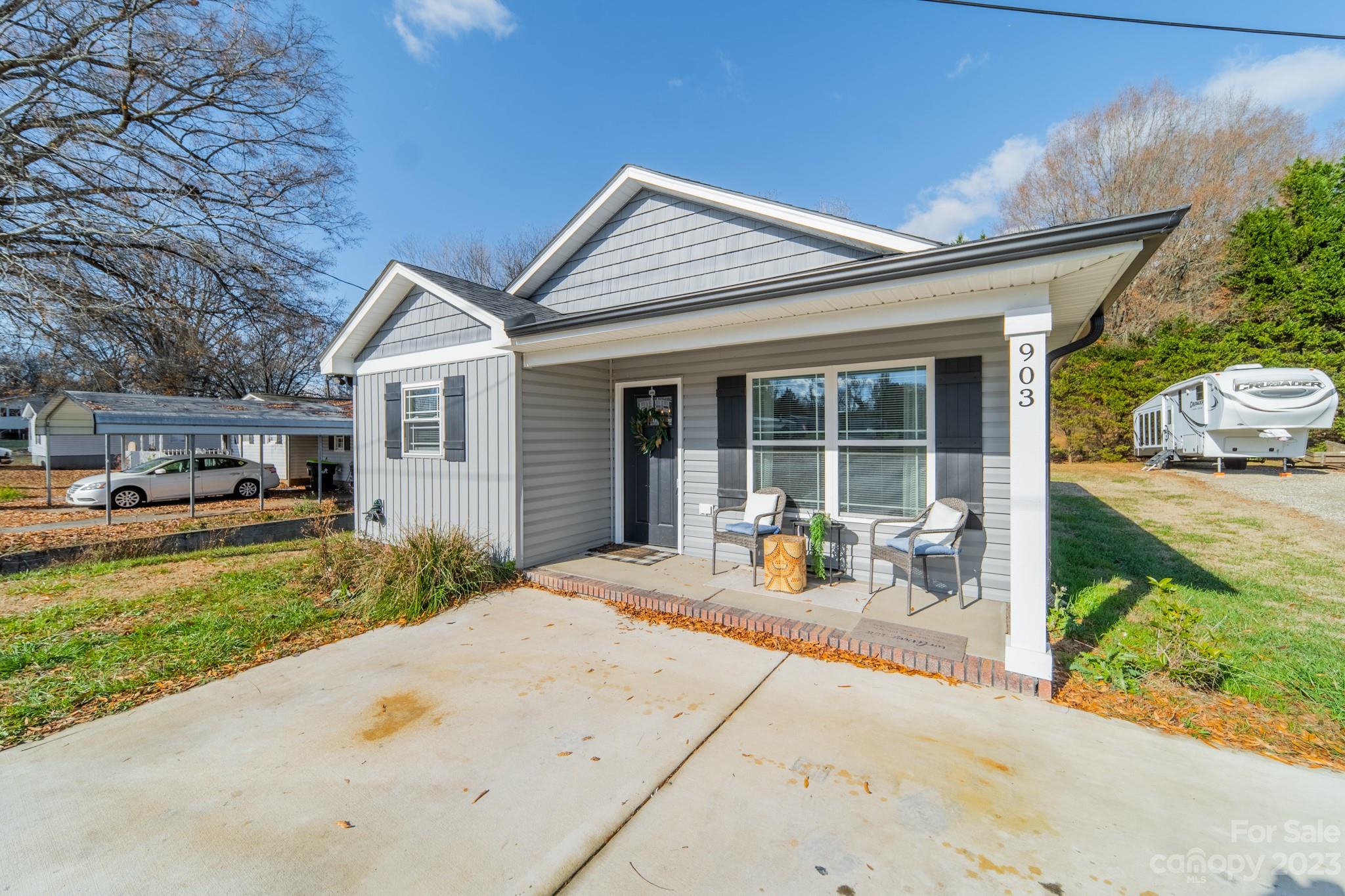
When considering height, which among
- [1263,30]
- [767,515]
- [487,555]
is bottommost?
[487,555]

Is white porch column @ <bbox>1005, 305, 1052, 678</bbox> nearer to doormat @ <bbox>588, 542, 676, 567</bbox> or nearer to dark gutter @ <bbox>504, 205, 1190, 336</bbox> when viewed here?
dark gutter @ <bbox>504, 205, 1190, 336</bbox>

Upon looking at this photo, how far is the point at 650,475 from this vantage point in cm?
670

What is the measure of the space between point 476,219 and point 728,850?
2560cm

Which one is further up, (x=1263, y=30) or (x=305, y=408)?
(x=1263, y=30)

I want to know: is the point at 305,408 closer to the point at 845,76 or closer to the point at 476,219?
the point at 476,219

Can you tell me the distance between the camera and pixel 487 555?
229 inches

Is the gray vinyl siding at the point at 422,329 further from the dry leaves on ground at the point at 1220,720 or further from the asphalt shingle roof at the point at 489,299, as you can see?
the dry leaves on ground at the point at 1220,720

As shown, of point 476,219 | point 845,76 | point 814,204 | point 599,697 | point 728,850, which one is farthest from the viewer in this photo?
point 476,219

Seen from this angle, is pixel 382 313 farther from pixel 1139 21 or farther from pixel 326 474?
pixel 326 474

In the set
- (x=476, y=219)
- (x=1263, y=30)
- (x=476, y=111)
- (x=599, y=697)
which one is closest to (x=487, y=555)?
(x=599, y=697)

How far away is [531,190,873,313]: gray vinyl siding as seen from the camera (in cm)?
577

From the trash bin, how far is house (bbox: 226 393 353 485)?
0.33ft

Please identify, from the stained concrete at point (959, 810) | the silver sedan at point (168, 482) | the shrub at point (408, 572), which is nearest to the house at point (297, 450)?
the silver sedan at point (168, 482)

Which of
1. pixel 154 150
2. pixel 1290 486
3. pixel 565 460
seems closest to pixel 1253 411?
pixel 1290 486
